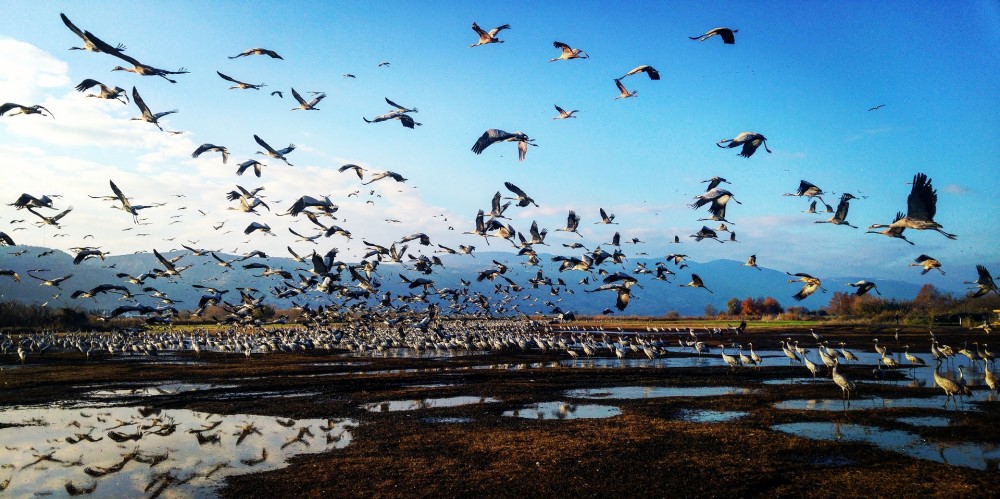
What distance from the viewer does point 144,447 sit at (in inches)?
567

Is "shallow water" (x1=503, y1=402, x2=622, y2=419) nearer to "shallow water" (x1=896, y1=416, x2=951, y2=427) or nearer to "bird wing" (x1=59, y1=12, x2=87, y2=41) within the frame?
"shallow water" (x1=896, y1=416, x2=951, y2=427)

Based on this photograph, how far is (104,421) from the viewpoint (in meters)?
17.8

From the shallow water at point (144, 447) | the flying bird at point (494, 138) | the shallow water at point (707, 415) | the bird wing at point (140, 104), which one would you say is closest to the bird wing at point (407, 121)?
the flying bird at point (494, 138)

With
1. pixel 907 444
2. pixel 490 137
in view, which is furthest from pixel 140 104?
pixel 907 444

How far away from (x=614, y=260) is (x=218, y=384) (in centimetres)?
1816

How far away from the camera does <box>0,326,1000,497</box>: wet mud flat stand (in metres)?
10.7

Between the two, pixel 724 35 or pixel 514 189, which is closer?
pixel 724 35

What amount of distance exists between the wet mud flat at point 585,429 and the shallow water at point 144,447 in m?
0.24

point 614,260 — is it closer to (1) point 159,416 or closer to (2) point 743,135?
(2) point 743,135

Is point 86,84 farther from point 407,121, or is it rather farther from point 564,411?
point 564,411

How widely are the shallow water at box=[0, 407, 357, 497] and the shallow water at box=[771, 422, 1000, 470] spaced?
11314mm

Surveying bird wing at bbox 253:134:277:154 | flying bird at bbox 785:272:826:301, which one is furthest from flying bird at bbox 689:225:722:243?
bird wing at bbox 253:134:277:154

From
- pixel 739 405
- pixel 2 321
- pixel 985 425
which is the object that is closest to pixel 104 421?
pixel 739 405

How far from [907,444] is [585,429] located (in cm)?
701
